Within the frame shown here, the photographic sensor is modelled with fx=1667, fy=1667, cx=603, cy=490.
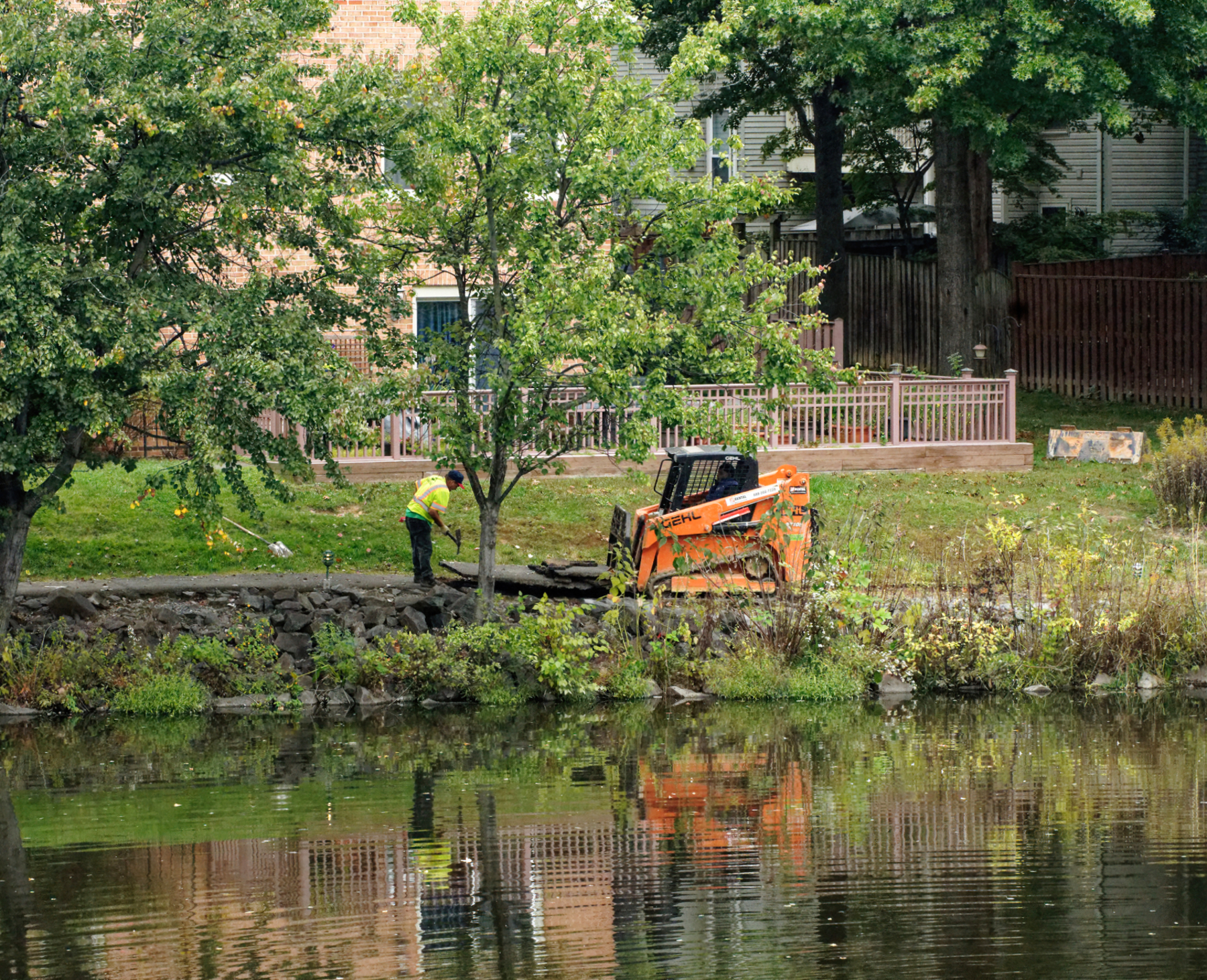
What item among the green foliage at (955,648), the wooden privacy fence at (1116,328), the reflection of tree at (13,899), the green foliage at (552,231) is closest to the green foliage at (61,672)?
the reflection of tree at (13,899)

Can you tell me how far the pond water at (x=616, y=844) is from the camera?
960 centimetres

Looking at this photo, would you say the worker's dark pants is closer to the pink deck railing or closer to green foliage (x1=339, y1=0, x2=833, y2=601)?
green foliage (x1=339, y1=0, x2=833, y2=601)

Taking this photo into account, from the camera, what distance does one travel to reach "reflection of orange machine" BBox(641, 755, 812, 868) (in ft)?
40.2

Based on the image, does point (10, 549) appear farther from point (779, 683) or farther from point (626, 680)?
point (779, 683)

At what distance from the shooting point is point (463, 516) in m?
23.3

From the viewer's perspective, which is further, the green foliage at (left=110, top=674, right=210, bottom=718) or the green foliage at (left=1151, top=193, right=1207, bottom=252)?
the green foliage at (left=1151, top=193, right=1207, bottom=252)

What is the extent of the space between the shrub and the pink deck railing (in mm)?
3321

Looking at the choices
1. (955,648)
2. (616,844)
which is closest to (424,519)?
(955,648)

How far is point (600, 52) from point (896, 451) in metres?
10.5

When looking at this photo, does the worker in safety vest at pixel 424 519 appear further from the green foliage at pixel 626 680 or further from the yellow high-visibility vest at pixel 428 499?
the green foliage at pixel 626 680

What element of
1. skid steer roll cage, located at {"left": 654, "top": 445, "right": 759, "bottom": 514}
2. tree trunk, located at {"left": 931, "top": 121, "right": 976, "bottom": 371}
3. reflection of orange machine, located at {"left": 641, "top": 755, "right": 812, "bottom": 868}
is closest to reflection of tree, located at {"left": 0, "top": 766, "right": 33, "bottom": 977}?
reflection of orange machine, located at {"left": 641, "top": 755, "right": 812, "bottom": 868}

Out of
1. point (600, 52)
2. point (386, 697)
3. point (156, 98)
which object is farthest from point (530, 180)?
point (386, 697)

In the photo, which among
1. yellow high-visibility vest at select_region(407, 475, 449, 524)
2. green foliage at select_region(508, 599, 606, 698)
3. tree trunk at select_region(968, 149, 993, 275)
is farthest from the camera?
tree trunk at select_region(968, 149, 993, 275)

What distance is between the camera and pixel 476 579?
67.1 feet
